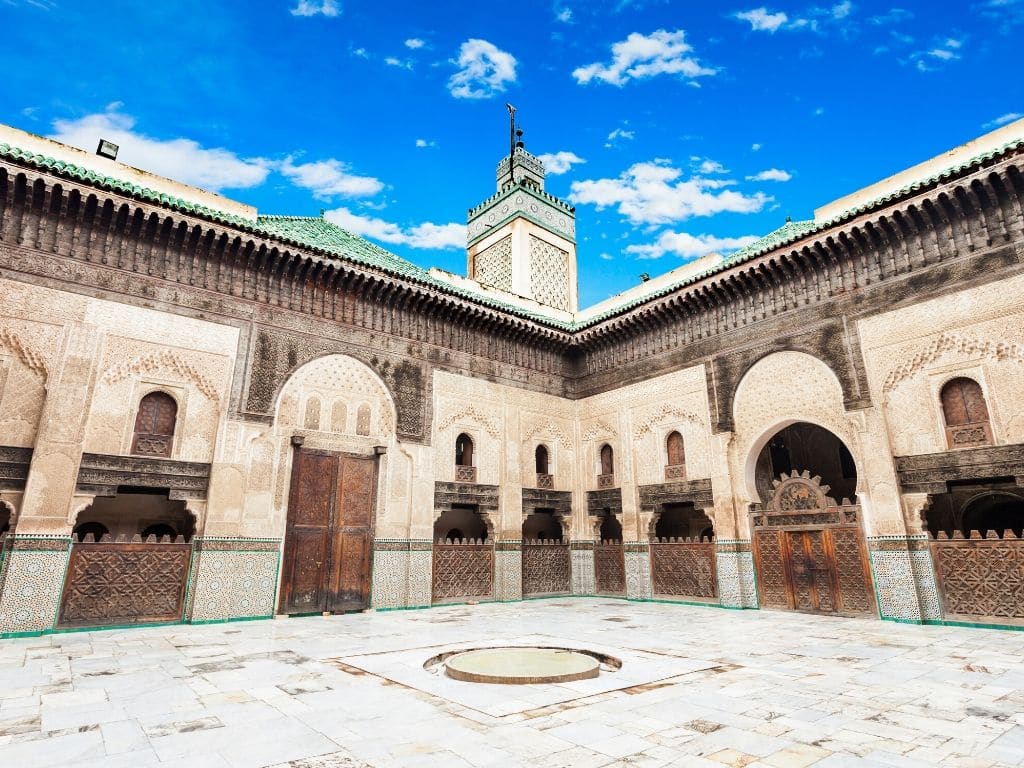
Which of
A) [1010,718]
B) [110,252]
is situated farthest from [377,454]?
[1010,718]

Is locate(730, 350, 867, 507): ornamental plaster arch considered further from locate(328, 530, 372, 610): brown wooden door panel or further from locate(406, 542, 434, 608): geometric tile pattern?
locate(328, 530, 372, 610): brown wooden door panel

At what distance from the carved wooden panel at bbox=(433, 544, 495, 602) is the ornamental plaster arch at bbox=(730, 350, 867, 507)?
4834 millimetres

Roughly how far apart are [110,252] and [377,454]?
504 centimetres

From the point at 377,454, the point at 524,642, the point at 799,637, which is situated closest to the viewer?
the point at 524,642

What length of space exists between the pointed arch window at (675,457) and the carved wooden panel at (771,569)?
71.9 inches

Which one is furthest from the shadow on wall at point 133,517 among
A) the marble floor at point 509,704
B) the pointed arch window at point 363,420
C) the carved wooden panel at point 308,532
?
the marble floor at point 509,704

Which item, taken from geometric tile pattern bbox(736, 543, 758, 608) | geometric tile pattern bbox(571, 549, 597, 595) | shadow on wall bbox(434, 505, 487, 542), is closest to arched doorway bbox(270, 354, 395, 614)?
shadow on wall bbox(434, 505, 487, 542)

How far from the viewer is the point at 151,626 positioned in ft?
26.4

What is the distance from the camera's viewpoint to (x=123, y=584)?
8.06 meters

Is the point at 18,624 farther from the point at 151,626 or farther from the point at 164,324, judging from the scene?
the point at 164,324

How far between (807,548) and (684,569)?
230cm

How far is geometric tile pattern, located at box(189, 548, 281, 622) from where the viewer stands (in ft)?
27.8

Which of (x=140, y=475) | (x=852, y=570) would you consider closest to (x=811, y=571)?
(x=852, y=570)

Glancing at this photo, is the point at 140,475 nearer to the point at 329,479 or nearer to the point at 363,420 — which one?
the point at 329,479
